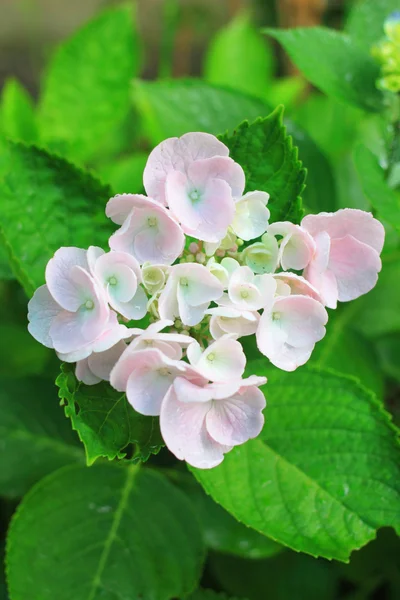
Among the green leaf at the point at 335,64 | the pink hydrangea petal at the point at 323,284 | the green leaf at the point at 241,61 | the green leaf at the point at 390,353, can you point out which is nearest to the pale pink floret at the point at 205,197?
the pink hydrangea petal at the point at 323,284

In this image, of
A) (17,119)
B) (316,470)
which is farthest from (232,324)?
(17,119)

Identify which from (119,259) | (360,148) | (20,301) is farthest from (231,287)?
(20,301)

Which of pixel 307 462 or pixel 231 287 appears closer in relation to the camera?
pixel 231 287

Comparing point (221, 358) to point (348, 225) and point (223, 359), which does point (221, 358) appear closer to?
point (223, 359)

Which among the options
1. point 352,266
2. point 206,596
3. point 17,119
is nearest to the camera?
point 352,266

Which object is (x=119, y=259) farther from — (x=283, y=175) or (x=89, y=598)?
(x=89, y=598)

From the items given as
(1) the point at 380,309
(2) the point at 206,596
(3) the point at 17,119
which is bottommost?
(2) the point at 206,596
